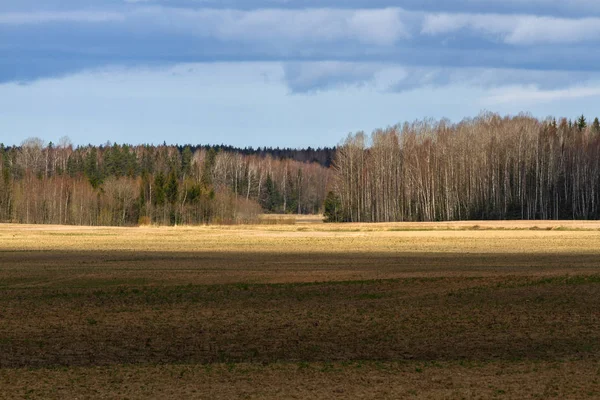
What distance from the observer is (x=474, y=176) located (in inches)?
4183

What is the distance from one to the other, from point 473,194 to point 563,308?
83.2 meters

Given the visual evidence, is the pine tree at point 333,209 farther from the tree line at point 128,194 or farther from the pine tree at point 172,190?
the pine tree at point 172,190

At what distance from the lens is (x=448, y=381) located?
48.0 feet

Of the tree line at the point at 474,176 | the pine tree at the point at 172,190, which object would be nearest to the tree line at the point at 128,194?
the pine tree at the point at 172,190

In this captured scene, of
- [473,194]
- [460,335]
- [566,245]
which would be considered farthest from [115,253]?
[473,194]

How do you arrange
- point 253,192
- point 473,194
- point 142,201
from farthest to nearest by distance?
point 253,192
point 142,201
point 473,194

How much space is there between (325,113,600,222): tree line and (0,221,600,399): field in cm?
6570

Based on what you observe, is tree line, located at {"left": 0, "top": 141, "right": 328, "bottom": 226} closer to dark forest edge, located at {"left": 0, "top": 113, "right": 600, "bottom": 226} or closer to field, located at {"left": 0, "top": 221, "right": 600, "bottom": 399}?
dark forest edge, located at {"left": 0, "top": 113, "right": 600, "bottom": 226}

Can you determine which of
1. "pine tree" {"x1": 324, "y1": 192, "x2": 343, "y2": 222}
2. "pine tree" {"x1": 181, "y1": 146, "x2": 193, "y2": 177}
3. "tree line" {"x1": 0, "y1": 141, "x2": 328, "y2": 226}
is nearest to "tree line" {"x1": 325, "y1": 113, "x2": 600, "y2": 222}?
"pine tree" {"x1": 324, "y1": 192, "x2": 343, "y2": 222}

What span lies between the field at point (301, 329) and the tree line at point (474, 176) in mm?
65704

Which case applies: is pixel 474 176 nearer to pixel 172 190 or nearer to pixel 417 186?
pixel 417 186

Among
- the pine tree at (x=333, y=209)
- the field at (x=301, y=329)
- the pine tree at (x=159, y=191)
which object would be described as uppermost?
the pine tree at (x=159, y=191)

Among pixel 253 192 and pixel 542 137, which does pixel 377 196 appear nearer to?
pixel 542 137

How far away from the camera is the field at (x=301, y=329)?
14484 mm
